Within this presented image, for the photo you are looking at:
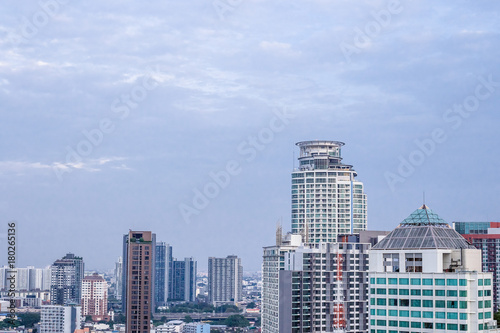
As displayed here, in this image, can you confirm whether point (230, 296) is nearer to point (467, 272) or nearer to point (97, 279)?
point (97, 279)

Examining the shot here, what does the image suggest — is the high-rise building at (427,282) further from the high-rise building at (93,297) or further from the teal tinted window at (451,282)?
the high-rise building at (93,297)

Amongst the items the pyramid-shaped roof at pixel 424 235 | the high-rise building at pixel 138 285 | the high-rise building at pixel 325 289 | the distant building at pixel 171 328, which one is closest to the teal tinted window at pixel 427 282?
the pyramid-shaped roof at pixel 424 235

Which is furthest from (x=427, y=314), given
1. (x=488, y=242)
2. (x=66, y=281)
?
(x=66, y=281)

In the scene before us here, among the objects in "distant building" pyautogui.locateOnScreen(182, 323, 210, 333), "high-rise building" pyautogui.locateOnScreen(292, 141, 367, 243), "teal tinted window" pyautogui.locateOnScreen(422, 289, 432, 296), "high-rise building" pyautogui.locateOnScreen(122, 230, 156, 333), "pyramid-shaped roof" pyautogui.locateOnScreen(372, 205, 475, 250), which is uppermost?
"high-rise building" pyautogui.locateOnScreen(292, 141, 367, 243)

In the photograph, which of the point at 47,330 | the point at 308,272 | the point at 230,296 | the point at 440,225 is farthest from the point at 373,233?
the point at 230,296

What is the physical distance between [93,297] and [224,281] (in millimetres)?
44629

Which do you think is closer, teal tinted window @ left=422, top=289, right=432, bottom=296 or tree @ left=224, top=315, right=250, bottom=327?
teal tinted window @ left=422, top=289, right=432, bottom=296

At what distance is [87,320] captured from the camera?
390ft

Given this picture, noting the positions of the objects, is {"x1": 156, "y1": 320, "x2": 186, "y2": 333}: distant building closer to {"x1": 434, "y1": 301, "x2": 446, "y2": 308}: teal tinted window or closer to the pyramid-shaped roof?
the pyramid-shaped roof

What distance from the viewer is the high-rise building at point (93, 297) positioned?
4931 inches

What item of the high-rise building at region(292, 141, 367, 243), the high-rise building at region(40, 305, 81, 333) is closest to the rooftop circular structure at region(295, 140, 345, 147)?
the high-rise building at region(292, 141, 367, 243)

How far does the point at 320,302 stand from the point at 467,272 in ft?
92.8

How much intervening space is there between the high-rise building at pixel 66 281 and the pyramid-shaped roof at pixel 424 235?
321ft

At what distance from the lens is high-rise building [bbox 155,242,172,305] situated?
525 feet
